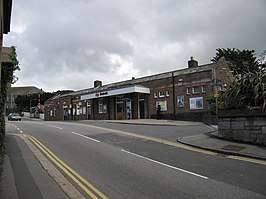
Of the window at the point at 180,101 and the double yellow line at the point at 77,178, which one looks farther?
the window at the point at 180,101

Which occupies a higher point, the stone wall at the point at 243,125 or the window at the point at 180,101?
the window at the point at 180,101

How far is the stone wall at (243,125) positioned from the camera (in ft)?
40.7

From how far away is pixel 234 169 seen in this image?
8.52 metres

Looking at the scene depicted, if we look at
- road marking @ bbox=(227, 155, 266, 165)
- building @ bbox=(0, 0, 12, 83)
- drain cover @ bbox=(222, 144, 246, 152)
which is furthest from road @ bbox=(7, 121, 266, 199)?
building @ bbox=(0, 0, 12, 83)

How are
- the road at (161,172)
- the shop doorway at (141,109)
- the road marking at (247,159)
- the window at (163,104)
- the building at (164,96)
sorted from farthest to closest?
the shop doorway at (141,109) → the window at (163,104) → the building at (164,96) → the road marking at (247,159) → the road at (161,172)

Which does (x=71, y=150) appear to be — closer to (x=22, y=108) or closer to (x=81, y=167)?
(x=81, y=167)

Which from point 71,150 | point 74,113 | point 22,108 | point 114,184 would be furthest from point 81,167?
point 22,108

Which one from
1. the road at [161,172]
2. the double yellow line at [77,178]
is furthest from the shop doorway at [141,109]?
the double yellow line at [77,178]

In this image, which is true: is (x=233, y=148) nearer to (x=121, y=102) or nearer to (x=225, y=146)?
(x=225, y=146)

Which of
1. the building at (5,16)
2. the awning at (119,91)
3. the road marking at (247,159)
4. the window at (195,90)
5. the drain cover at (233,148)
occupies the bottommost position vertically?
the road marking at (247,159)

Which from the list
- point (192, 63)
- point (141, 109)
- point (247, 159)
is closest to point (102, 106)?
point (141, 109)

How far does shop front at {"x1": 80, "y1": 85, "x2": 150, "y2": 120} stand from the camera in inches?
1432

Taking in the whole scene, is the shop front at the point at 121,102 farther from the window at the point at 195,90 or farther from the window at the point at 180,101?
the window at the point at 195,90

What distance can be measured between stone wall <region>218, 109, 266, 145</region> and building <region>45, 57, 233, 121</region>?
1131cm
